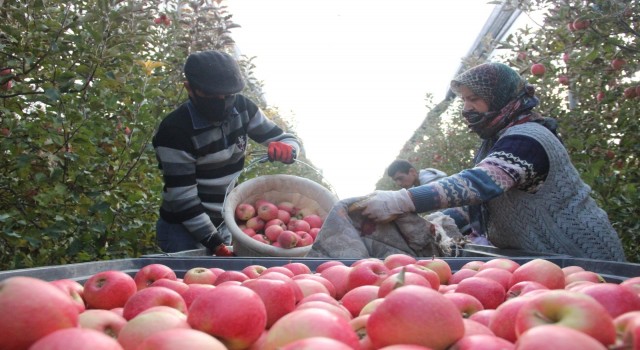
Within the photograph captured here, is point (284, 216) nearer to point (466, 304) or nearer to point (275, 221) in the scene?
point (275, 221)

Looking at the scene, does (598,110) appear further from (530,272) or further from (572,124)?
(530,272)

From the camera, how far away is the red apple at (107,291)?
58.6 inches

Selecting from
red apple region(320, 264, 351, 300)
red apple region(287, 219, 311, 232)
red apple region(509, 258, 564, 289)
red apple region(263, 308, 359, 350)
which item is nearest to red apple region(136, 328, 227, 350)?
red apple region(263, 308, 359, 350)

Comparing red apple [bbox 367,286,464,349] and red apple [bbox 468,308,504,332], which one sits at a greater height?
red apple [bbox 367,286,464,349]

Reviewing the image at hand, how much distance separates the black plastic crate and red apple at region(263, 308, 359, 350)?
1.15 meters

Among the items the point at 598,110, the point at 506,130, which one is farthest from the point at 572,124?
the point at 506,130

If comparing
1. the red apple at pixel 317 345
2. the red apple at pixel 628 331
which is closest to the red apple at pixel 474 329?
the red apple at pixel 628 331

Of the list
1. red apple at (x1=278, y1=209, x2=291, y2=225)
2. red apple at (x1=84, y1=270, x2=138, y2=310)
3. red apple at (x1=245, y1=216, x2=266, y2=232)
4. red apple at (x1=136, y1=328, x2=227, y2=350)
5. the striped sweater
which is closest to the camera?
red apple at (x1=136, y1=328, x2=227, y2=350)

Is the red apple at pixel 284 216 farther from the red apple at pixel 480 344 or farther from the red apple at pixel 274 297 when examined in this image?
the red apple at pixel 480 344

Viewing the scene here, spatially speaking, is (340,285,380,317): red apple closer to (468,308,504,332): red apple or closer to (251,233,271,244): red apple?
(468,308,504,332): red apple

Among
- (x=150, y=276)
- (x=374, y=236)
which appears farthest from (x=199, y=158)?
(x=150, y=276)

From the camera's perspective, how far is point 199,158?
11.5 feet

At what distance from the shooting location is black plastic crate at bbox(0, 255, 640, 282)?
1.87m

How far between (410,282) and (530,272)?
47cm
